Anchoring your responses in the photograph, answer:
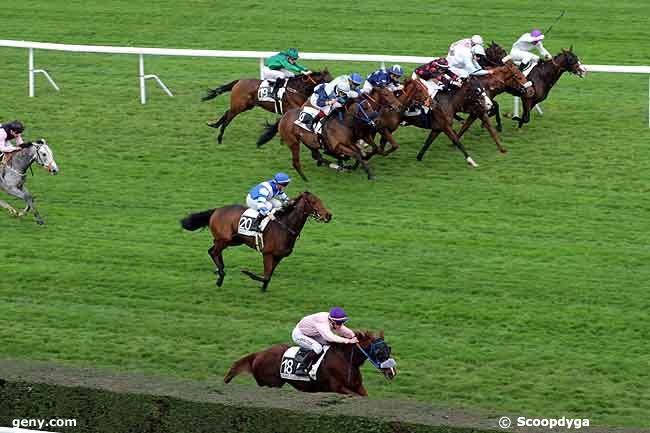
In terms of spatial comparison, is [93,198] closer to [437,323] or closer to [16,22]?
[437,323]

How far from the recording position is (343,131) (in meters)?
16.0

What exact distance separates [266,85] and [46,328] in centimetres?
566

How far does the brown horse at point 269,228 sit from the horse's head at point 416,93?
377 centimetres

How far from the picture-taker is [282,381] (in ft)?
35.4

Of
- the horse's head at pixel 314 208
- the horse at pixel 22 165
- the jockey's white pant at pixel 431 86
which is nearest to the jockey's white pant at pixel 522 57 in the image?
the jockey's white pant at pixel 431 86

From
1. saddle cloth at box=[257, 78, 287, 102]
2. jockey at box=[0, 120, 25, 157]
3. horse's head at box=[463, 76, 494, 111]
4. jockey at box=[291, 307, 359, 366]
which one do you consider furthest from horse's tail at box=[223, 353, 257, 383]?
saddle cloth at box=[257, 78, 287, 102]

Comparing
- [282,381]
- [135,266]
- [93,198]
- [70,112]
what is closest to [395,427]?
[282,381]

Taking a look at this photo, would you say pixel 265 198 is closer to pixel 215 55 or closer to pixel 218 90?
pixel 218 90

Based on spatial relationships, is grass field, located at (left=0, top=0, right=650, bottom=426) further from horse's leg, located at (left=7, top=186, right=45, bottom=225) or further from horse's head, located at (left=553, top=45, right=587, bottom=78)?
horse's head, located at (left=553, top=45, right=587, bottom=78)

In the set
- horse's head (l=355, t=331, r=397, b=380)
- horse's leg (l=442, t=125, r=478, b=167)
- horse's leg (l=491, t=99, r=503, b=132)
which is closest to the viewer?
horse's head (l=355, t=331, r=397, b=380)

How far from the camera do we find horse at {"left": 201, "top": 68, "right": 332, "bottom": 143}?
17.2 meters

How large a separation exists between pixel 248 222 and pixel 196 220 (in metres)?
0.59

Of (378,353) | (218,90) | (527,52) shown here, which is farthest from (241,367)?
(527,52)

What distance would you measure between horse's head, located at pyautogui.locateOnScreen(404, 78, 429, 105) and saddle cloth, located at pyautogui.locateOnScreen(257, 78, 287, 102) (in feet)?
5.49
